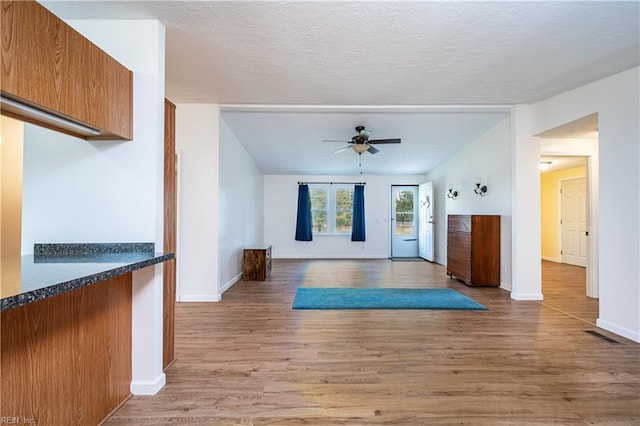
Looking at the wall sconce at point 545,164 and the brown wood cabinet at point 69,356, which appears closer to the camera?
the brown wood cabinet at point 69,356

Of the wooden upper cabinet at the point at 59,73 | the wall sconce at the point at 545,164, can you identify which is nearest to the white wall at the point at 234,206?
the wooden upper cabinet at the point at 59,73

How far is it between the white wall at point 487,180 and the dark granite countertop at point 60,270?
4.48 meters

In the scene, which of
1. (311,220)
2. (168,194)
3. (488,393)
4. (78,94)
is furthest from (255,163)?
(488,393)

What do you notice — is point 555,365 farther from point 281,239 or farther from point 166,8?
point 281,239

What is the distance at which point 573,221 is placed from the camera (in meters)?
7.08

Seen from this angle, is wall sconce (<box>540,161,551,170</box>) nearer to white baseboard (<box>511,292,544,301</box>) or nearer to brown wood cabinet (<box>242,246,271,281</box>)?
white baseboard (<box>511,292,544,301</box>)

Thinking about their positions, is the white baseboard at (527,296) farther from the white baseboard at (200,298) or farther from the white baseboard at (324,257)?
the white baseboard at (324,257)

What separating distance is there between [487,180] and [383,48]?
11.0 ft

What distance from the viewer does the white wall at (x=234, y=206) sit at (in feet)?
14.4

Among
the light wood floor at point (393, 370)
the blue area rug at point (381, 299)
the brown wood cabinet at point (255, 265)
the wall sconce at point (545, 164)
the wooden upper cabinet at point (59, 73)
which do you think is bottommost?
the light wood floor at point (393, 370)

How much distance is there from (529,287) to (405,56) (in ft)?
11.2

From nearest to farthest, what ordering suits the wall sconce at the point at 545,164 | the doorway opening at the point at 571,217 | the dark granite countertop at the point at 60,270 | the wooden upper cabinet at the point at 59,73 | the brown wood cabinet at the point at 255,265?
the dark granite countertop at the point at 60,270, the wooden upper cabinet at the point at 59,73, the doorway opening at the point at 571,217, the brown wood cabinet at the point at 255,265, the wall sconce at the point at 545,164

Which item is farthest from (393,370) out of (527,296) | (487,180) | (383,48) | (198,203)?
(487,180)

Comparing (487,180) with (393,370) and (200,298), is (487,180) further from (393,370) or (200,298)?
(200,298)
